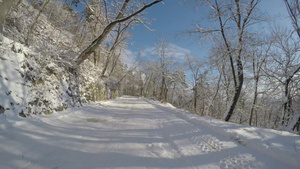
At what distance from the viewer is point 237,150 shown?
2.72 metres

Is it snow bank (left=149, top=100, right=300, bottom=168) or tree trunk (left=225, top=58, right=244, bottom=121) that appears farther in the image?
tree trunk (left=225, top=58, right=244, bottom=121)

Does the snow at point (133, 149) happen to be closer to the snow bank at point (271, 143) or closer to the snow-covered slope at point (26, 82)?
the snow bank at point (271, 143)

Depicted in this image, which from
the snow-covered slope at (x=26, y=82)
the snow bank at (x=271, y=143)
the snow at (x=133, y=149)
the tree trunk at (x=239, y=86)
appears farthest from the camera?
the tree trunk at (x=239, y=86)

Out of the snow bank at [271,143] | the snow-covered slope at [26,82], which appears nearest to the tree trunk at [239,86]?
the snow bank at [271,143]

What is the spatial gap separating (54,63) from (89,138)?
14.7ft

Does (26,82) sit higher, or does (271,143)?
(26,82)

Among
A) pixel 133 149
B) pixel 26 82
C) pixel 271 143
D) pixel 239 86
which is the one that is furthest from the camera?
pixel 239 86

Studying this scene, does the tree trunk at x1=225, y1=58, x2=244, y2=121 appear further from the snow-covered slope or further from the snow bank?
the snow-covered slope

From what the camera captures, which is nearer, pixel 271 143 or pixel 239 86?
pixel 271 143

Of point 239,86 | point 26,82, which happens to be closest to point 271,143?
point 239,86

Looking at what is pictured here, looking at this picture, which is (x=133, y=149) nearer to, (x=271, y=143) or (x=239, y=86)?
(x=271, y=143)

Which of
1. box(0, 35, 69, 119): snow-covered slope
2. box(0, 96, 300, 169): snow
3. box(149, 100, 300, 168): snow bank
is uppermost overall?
box(0, 35, 69, 119): snow-covered slope

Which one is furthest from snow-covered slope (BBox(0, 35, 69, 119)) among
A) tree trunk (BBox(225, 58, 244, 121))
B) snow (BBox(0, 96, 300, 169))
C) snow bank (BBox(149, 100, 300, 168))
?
tree trunk (BBox(225, 58, 244, 121))

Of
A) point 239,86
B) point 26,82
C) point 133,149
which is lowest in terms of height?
point 133,149
